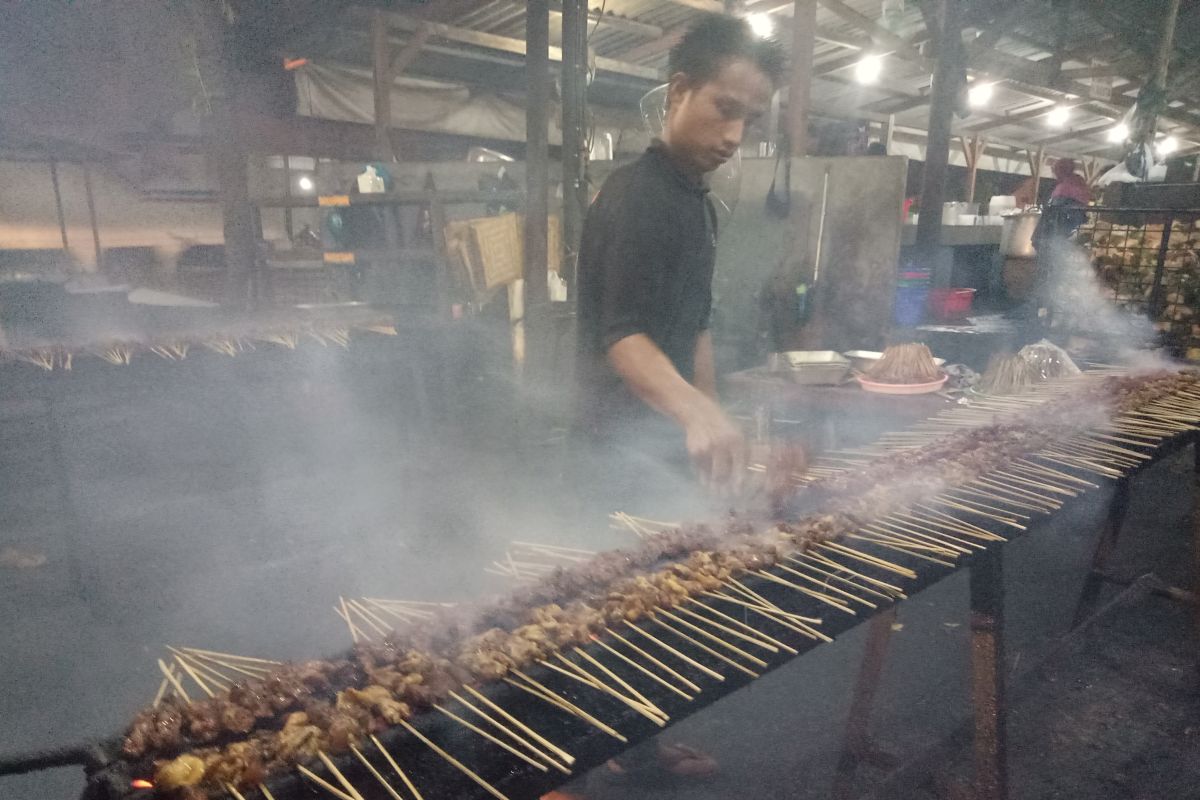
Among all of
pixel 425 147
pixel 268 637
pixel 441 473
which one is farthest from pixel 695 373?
pixel 425 147

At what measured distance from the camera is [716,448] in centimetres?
280

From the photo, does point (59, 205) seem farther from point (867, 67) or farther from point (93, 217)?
point (867, 67)

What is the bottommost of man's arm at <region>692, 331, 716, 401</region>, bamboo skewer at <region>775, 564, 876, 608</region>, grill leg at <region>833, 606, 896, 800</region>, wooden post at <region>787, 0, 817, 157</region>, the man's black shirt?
grill leg at <region>833, 606, 896, 800</region>

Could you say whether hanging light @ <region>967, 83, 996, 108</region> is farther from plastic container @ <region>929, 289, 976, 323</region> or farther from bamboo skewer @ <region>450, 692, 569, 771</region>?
bamboo skewer @ <region>450, 692, 569, 771</region>

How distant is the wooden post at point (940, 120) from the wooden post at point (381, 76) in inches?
271

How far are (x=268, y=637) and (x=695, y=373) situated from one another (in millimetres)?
3383

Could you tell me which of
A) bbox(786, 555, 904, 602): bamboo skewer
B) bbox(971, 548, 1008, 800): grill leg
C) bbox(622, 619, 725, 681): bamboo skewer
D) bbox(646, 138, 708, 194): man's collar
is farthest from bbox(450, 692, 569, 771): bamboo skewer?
bbox(646, 138, 708, 194): man's collar

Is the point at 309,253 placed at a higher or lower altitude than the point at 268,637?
higher

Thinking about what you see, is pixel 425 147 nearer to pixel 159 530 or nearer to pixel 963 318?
pixel 159 530

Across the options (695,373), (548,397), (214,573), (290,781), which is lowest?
(214,573)

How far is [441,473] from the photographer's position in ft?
25.9

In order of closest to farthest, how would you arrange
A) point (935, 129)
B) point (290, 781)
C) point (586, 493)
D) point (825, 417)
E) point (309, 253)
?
point (290, 781) → point (586, 493) → point (825, 417) → point (935, 129) → point (309, 253)

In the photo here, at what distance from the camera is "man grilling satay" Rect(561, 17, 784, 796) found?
309 centimetres

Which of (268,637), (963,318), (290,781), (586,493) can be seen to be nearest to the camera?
(290,781)
